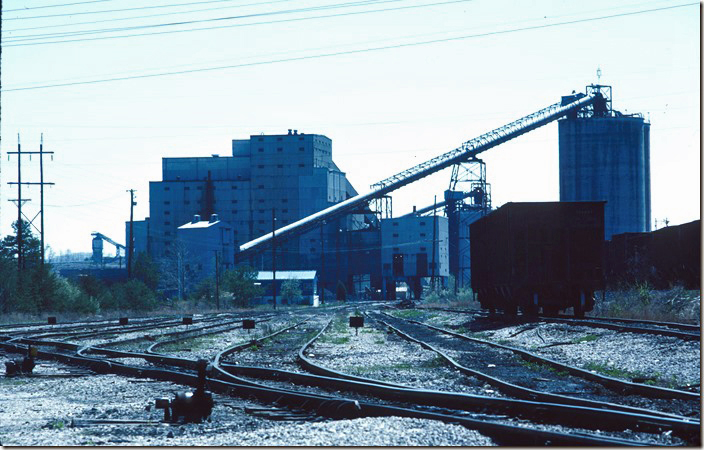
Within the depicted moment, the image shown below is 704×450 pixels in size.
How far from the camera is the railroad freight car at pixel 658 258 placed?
3531cm

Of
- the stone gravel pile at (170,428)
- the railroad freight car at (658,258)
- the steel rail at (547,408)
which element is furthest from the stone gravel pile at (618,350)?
the railroad freight car at (658,258)

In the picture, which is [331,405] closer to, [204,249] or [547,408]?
[547,408]

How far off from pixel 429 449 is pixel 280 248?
88.9m

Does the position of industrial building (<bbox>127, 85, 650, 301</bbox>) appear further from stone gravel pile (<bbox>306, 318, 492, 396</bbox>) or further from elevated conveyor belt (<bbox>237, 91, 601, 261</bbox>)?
stone gravel pile (<bbox>306, 318, 492, 396</bbox>)

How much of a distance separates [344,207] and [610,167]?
84.3ft

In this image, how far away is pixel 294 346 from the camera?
1991cm

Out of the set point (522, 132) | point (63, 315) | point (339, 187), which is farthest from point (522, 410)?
point (339, 187)

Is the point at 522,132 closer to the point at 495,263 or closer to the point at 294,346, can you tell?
the point at 495,263

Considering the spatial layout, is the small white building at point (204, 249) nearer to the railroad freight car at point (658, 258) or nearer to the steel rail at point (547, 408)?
the railroad freight car at point (658, 258)

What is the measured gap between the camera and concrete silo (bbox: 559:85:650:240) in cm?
6962

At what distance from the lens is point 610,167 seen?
70562mm

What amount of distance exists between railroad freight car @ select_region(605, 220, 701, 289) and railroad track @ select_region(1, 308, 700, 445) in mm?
24131

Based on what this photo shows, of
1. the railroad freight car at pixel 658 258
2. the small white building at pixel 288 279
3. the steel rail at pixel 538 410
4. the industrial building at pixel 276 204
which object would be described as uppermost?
the industrial building at pixel 276 204

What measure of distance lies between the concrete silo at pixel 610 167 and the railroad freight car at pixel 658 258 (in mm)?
25450
